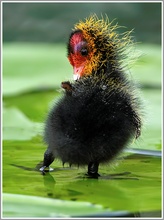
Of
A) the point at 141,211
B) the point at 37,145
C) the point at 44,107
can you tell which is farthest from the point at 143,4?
the point at 141,211

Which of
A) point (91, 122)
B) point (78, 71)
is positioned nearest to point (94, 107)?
point (91, 122)

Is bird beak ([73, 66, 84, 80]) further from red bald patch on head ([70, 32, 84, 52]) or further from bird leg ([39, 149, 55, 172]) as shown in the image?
bird leg ([39, 149, 55, 172])

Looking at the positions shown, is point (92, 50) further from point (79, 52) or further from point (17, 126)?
point (17, 126)

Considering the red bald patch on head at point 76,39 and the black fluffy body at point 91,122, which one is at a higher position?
the red bald patch on head at point 76,39

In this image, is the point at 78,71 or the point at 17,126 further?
the point at 17,126

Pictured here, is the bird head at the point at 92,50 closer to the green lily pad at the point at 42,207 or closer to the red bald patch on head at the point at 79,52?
the red bald patch on head at the point at 79,52

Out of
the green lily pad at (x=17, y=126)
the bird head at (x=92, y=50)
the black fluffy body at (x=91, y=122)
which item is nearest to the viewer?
the black fluffy body at (x=91, y=122)

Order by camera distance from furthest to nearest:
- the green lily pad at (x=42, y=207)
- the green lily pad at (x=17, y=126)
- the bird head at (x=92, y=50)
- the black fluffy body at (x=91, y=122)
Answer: the green lily pad at (x=17, y=126) < the bird head at (x=92, y=50) < the black fluffy body at (x=91, y=122) < the green lily pad at (x=42, y=207)

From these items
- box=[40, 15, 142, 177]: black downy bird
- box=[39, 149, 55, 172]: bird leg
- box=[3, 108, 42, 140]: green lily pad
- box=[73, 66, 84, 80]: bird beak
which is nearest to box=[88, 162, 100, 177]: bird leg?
box=[40, 15, 142, 177]: black downy bird

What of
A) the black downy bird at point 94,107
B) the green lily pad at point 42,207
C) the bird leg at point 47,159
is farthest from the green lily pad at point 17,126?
the green lily pad at point 42,207
